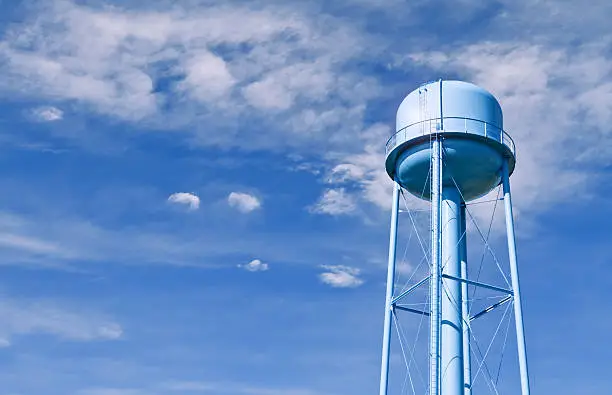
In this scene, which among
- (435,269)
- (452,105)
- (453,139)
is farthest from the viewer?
(452,105)

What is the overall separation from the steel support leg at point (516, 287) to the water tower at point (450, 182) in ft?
0.10

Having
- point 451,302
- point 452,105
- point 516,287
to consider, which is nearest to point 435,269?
point 451,302

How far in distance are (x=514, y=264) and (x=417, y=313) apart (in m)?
3.44

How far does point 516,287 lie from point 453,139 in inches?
196

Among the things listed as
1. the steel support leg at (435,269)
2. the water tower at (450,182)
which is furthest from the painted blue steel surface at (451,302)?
the steel support leg at (435,269)

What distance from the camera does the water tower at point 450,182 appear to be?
22.7m

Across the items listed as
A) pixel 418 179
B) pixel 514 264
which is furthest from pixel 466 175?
pixel 514 264

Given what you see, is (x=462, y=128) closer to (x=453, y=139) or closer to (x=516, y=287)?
(x=453, y=139)

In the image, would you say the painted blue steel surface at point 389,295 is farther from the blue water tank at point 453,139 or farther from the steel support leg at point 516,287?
the steel support leg at point 516,287

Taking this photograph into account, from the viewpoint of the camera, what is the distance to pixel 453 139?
2358 cm

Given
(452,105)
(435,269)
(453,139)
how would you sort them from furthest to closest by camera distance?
(452,105)
(453,139)
(435,269)

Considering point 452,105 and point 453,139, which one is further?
point 452,105

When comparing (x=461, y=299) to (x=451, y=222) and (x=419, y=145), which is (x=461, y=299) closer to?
(x=451, y=222)

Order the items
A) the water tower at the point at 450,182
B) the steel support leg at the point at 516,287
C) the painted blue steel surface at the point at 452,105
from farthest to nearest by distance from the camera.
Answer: the painted blue steel surface at the point at 452,105 < the water tower at the point at 450,182 < the steel support leg at the point at 516,287
